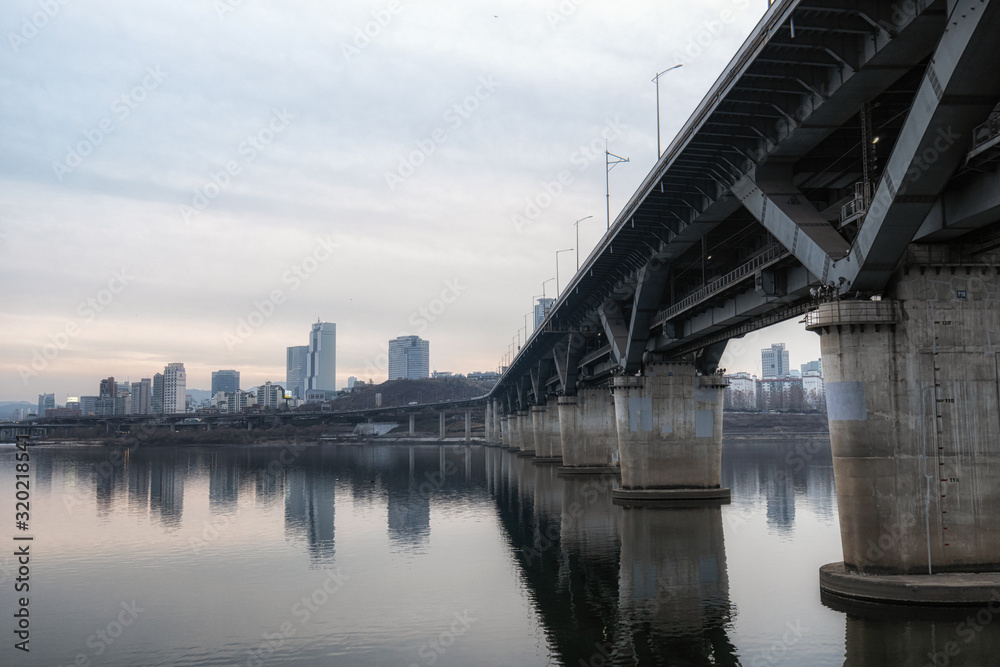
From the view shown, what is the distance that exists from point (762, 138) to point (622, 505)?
28.8 metres

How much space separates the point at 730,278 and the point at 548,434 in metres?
71.8

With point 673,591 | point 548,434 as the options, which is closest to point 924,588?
point 673,591

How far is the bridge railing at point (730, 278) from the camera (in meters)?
31.5

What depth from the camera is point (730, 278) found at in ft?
119

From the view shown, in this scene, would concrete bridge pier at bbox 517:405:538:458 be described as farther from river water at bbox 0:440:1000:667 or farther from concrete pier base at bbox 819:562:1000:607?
concrete pier base at bbox 819:562:1000:607

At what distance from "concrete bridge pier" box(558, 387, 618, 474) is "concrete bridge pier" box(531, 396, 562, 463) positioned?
17.8 meters

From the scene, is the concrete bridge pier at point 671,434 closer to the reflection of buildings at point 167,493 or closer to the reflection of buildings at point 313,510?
the reflection of buildings at point 313,510

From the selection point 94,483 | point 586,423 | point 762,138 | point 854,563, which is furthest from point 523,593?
point 94,483

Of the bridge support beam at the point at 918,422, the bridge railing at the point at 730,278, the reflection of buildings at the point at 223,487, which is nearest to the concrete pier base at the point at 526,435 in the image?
the reflection of buildings at the point at 223,487

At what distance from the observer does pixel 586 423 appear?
84.4 metres

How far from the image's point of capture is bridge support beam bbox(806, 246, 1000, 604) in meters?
23.0

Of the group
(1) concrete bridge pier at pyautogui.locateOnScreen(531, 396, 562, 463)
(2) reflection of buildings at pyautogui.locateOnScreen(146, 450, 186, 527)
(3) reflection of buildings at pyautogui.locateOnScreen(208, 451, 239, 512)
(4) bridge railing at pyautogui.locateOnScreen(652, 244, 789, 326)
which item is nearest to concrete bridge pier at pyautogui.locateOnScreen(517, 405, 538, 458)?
(1) concrete bridge pier at pyautogui.locateOnScreen(531, 396, 562, 463)

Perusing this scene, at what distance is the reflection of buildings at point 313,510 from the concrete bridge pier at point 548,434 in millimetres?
29795

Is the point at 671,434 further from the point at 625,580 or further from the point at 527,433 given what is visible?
the point at 527,433
